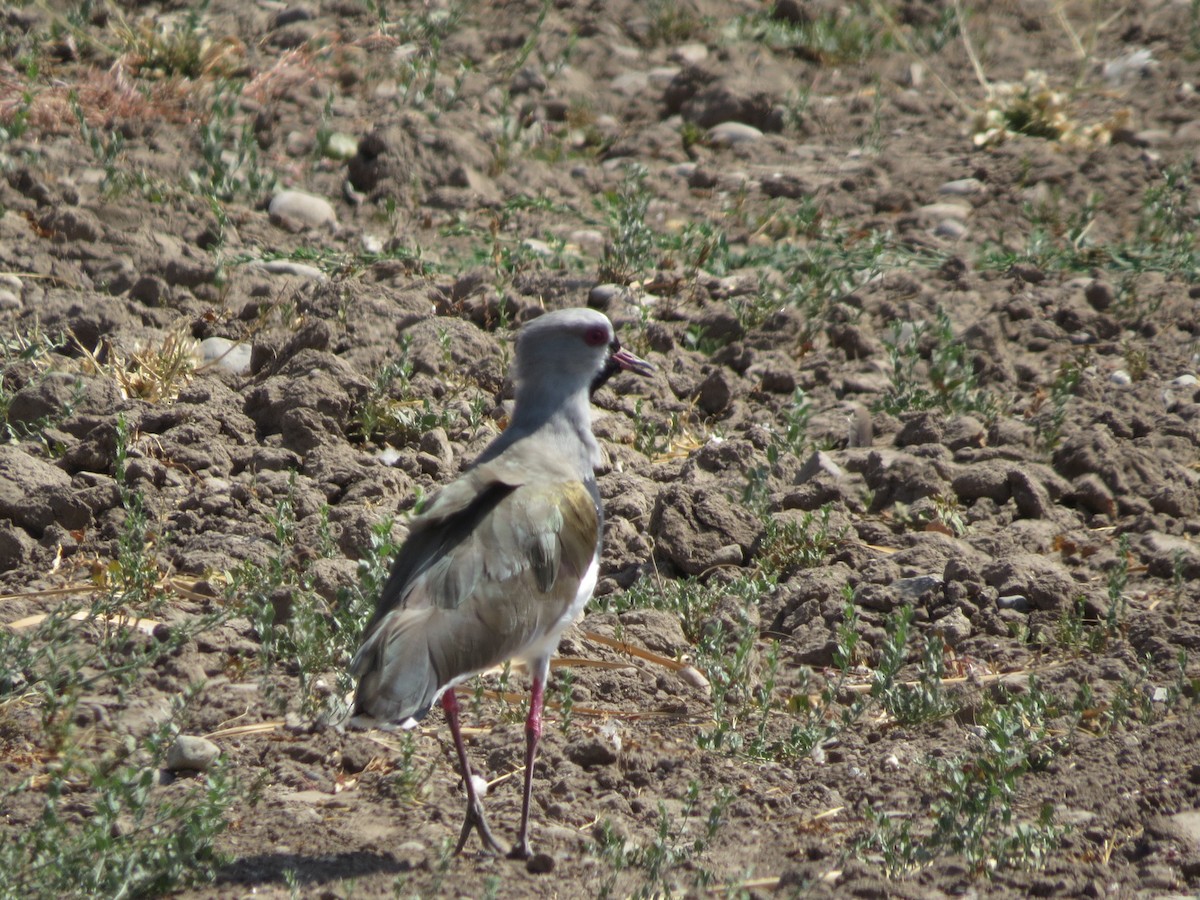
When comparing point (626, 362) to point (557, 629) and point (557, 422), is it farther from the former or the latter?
point (557, 629)

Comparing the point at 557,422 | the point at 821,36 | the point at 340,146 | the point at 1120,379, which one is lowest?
the point at 1120,379

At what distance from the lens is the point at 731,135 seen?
10.2m

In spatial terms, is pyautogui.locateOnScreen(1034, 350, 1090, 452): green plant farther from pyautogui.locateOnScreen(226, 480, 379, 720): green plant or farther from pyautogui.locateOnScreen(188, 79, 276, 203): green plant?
pyautogui.locateOnScreen(188, 79, 276, 203): green plant

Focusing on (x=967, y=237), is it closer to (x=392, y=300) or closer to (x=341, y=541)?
(x=392, y=300)

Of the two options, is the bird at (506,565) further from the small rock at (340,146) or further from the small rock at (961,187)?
the small rock at (961,187)

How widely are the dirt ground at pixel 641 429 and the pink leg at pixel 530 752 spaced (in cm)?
13

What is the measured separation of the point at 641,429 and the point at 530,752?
260 centimetres

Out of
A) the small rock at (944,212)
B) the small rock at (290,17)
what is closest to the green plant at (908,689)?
the small rock at (944,212)

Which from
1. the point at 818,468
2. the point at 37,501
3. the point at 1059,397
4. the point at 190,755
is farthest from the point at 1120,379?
the point at 37,501

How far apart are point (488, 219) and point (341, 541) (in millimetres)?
3145

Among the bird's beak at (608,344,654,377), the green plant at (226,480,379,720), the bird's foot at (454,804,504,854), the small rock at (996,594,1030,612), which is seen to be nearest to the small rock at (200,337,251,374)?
the green plant at (226,480,379,720)

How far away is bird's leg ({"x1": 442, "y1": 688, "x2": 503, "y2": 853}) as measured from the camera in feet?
15.8

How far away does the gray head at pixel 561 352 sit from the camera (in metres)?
5.78

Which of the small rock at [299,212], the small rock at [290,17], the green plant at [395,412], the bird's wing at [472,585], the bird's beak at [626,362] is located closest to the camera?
the bird's wing at [472,585]
